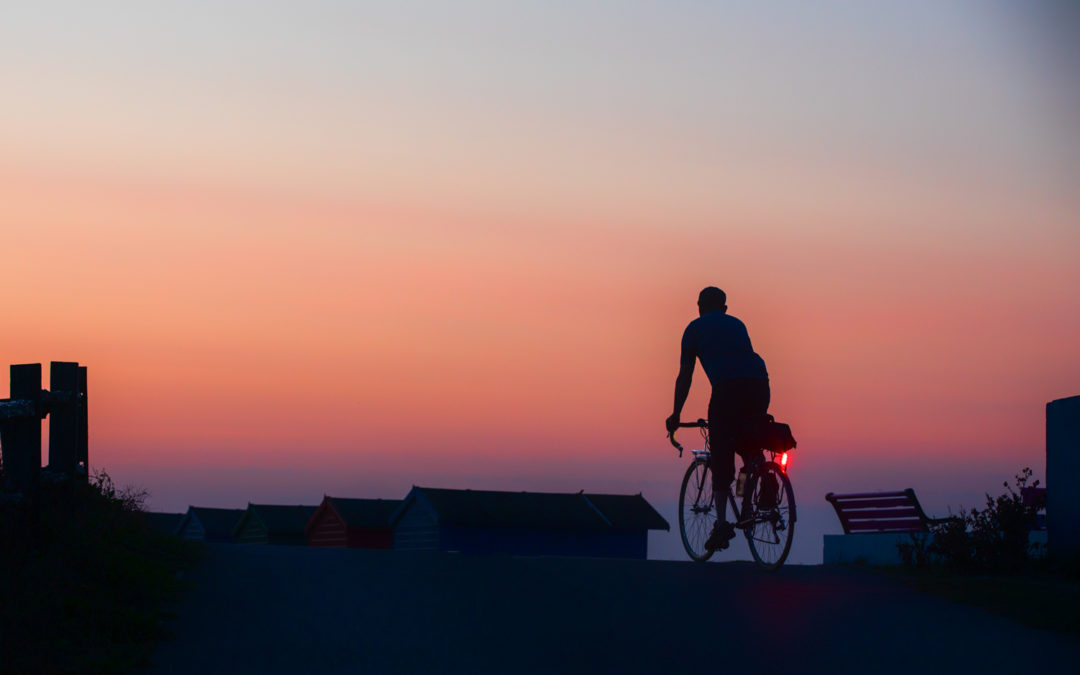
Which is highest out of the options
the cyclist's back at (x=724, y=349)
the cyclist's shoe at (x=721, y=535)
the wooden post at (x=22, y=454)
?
the cyclist's back at (x=724, y=349)

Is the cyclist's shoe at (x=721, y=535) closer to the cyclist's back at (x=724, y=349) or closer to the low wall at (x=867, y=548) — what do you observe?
the cyclist's back at (x=724, y=349)

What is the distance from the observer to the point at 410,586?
9062 millimetres

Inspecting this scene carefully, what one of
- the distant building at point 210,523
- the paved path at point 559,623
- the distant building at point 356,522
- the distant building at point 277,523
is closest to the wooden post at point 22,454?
the paved path at point 559,623

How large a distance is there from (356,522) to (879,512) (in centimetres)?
3772

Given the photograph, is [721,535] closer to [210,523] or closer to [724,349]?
[724,349]

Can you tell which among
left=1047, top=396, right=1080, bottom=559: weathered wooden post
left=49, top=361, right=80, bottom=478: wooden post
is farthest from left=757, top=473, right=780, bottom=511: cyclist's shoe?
left=49, top=361, right=80, bottom=478: wooden post

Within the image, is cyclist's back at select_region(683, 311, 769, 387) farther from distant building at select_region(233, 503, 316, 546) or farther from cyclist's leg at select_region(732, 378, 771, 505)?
distant building at select_region(233, 503, 316, 546)

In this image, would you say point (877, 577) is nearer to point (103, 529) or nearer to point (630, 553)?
point (103, 529)

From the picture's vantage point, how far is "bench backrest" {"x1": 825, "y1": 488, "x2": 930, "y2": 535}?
58.1ft

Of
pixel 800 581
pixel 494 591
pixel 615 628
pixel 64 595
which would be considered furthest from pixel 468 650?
pixel 800 581

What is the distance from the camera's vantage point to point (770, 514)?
10.3 meters

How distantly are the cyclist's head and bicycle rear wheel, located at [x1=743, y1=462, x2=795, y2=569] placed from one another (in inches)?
58.3

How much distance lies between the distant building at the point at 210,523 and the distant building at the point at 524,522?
25544 mm

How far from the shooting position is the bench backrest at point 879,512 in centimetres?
1770
